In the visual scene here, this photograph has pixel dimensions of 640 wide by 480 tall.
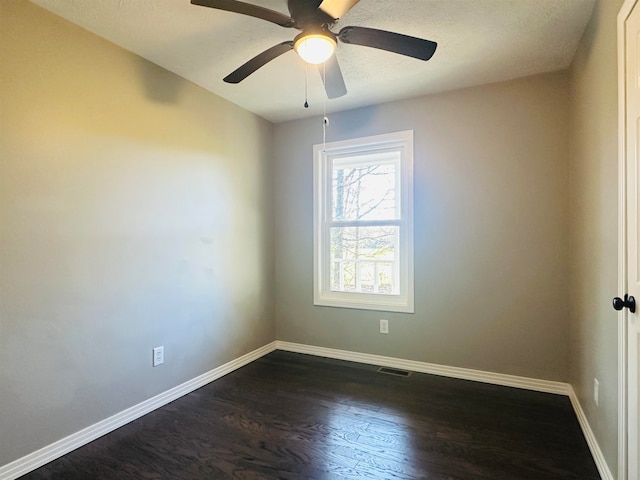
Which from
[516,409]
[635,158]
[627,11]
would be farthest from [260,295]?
[627,11]

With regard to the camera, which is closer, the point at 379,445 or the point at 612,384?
the point at 612,384

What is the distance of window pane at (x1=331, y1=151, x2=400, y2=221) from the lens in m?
3.22

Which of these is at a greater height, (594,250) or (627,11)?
(627,11)

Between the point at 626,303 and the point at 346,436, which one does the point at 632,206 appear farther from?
the point at 346,436

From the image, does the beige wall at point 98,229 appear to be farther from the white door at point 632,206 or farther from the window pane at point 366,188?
the white door at point 632,206

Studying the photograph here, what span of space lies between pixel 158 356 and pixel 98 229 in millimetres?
991

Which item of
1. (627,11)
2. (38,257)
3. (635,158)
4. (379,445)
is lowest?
(379,445)

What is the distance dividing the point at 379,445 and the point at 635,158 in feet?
6.10

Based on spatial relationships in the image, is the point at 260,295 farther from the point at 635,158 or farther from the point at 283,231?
the point at 635,158

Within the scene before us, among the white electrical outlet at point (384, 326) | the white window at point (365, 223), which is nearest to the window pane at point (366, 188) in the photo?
the white window at point (365, 223)

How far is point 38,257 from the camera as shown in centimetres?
179

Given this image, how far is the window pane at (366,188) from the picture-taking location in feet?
10.6

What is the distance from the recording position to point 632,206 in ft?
4.47

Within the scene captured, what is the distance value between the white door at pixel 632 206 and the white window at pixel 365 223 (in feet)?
5.56
